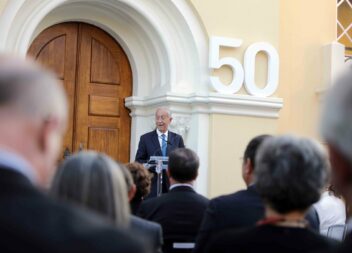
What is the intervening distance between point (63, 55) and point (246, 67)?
2228mm

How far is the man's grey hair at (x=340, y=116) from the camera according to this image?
4.66 feet

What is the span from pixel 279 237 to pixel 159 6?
6.23m

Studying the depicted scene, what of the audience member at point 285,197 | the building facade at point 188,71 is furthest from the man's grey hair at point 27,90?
the building facade at point 188,71

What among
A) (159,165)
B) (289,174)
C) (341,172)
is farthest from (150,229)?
(159,165)

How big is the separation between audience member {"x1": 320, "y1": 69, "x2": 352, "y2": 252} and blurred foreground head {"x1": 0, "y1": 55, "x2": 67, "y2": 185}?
0.57 meters

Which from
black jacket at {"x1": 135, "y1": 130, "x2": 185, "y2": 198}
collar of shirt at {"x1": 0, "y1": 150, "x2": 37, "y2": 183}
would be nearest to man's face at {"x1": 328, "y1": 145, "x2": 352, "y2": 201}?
collar of shirt at {"x1": 0, "y1": 150, "x2": 37, "y2": 183}

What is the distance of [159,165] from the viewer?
259 inches

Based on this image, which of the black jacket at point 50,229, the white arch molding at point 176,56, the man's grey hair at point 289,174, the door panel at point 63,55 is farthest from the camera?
the door panel at point 63,55

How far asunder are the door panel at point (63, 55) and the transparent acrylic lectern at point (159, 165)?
Result: 1754 millimetres

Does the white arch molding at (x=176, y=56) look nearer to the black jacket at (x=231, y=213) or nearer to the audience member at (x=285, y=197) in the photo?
the black jacket at (x=231, y=213)

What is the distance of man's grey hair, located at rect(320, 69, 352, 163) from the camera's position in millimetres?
1419

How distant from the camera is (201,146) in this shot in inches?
312

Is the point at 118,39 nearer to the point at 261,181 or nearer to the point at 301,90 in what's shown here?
the point at 301,90

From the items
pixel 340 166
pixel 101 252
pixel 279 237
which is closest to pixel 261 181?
pixel 279 237
